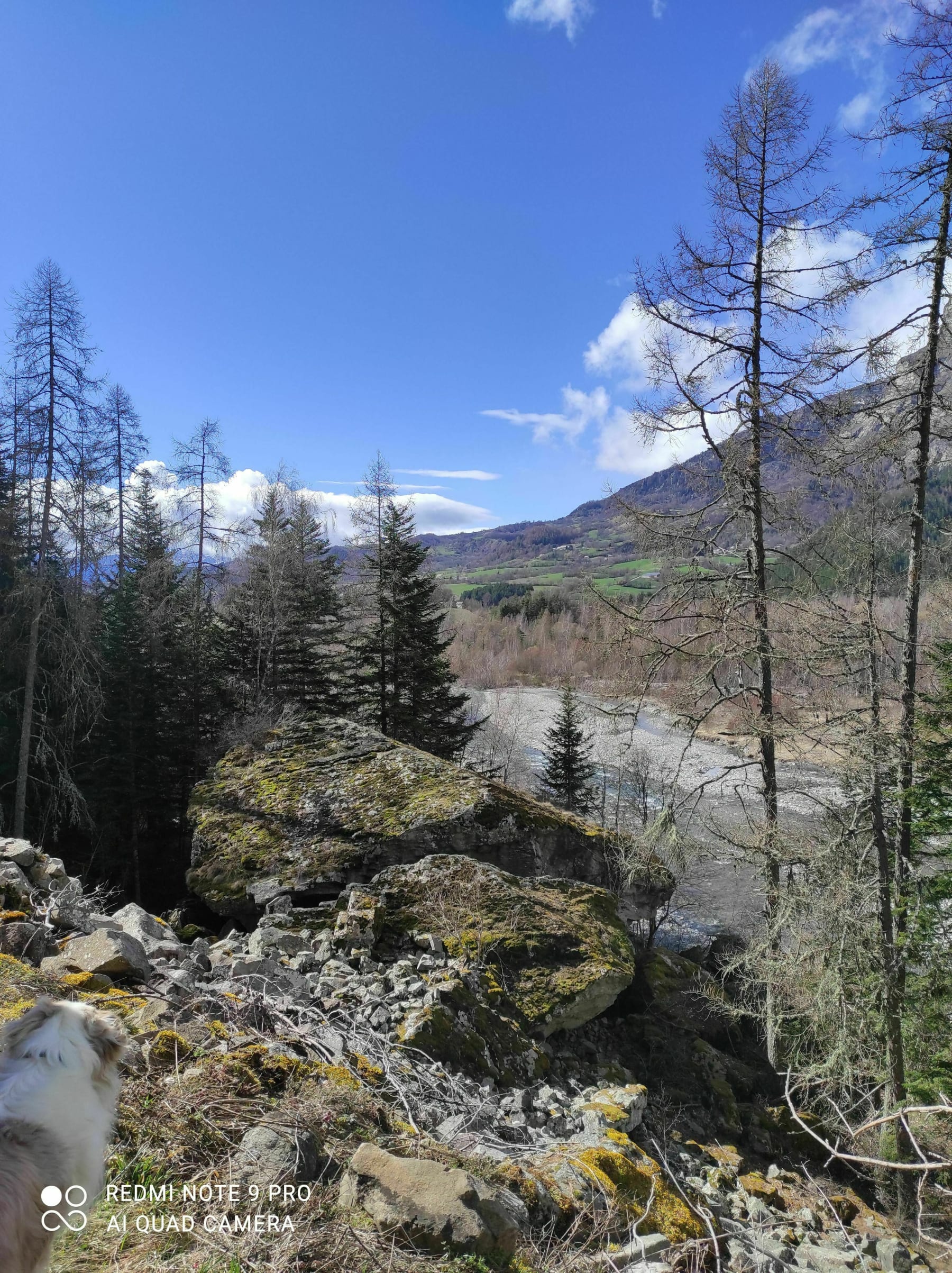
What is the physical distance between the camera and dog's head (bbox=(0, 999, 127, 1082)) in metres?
2.18

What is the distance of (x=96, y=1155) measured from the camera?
2.13 meters

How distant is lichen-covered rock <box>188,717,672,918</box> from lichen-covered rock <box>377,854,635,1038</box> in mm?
957

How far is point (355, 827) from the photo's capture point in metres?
7.99

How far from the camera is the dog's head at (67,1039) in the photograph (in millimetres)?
2180

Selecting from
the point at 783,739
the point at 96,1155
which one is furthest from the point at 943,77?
the point at 96,1155

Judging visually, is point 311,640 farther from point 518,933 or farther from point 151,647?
point 518,933

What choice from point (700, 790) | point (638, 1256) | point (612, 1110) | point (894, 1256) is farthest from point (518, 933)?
point (894, 1256)

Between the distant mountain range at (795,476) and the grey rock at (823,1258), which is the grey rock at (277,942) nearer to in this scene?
the grey rock at (823,1258)

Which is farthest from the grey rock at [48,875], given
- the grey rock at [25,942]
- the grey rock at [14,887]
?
the grey rock at [25,942]

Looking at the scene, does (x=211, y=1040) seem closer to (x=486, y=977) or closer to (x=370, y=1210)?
(x=370, y=1210)

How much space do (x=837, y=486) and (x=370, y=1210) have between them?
8.89 meters

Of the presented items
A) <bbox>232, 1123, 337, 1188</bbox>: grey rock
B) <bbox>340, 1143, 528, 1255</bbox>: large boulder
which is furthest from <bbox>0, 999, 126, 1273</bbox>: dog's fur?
<bbox>340, 1143, 528, 1255</bbox>: large boulder

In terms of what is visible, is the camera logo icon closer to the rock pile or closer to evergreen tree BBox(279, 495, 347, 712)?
the rock pile

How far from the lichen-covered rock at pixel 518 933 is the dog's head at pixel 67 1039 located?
13.2ft
